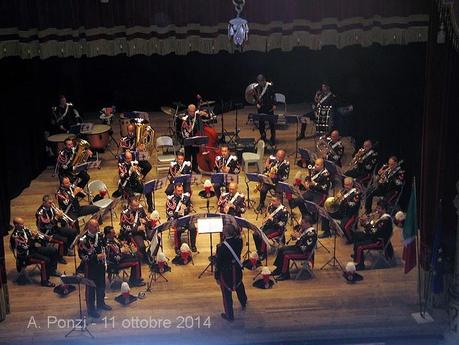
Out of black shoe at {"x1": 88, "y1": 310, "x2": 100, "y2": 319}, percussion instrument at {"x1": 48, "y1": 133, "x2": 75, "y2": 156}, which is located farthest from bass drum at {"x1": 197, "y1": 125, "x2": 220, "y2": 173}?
black shoe at {"x1": 88, "y1": 310, "x2": 100, "y2": 319}

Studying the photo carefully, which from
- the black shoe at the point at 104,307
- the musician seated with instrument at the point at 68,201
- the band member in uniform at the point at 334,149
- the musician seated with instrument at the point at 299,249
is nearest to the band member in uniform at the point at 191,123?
the band member in uniform at the point at 334,149

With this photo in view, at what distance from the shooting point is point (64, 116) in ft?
69.9

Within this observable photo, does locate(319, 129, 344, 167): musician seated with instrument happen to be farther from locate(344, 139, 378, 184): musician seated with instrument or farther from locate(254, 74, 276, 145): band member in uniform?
locate(254, 74, 276, 145): band member in uniform

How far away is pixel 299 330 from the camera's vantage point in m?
14.8

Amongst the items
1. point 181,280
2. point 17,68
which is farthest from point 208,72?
point 181,280

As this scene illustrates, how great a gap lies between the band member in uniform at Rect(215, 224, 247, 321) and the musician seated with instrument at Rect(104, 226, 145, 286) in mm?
2043

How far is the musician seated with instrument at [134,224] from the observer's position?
16406 millimetres

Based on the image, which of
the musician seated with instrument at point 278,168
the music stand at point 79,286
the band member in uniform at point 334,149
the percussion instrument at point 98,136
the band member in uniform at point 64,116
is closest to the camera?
the music stand at point 79,286

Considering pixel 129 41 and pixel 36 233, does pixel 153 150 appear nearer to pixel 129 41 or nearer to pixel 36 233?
pixel 129 41

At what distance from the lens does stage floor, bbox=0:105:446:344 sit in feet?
48.1

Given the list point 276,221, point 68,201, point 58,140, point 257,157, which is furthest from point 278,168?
point 58,140

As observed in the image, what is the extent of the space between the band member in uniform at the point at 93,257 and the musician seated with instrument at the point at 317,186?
497cm

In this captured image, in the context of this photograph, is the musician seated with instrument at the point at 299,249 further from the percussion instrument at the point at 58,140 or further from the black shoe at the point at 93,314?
the percussion instrument at the point at 58,140

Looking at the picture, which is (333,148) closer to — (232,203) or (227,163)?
(227,163)
